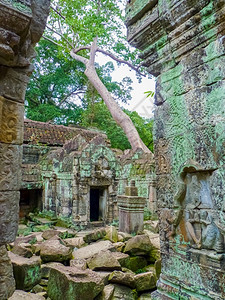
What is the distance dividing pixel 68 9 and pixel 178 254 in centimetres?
1564

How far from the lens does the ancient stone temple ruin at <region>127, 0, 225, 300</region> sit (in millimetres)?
1880

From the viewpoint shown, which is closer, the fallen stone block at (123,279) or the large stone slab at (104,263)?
the fallen stone block at (123,279)

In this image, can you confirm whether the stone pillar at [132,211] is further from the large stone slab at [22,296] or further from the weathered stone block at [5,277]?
the weathered stone block at [5,277]

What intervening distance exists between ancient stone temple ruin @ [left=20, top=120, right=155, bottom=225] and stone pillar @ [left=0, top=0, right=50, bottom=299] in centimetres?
545

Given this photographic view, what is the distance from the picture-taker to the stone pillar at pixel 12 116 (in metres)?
1.89

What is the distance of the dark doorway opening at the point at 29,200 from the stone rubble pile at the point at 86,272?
6809 mm

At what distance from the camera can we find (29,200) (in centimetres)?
1191

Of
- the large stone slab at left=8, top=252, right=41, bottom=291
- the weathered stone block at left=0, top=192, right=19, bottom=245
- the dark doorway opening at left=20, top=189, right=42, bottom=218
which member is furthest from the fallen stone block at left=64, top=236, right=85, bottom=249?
the dark doorway opening at left=20, top=189, right=42, bottom=218

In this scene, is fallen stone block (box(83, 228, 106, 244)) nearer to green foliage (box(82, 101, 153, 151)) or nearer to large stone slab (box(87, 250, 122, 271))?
large stone slab (box(87, 250, 122, 271))

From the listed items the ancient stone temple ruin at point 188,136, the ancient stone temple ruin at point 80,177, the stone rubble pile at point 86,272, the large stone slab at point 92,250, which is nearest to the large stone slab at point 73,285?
the stone rubble pile at point 86,272

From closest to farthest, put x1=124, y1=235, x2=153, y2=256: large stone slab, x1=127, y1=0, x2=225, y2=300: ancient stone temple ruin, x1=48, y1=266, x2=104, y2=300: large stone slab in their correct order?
1. x1=127, y1=0, x2=225, y2=300: ancient stone temple ruin
2. x1=48, y1=266, x2=104, y2=300: large stone slab
3. x1=124, y1=235, x2=153, y2=256: large stone slab

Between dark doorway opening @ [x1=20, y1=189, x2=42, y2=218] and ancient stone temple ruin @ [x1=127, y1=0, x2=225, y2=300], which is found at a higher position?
ancient stone temple ruin @ [x1=127, y1=0, x2=225, y2=300]

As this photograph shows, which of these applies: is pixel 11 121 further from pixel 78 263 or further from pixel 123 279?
pixel 78 263

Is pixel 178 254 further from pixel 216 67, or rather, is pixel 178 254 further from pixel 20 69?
pixel 20 69
